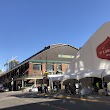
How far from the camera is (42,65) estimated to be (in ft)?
262

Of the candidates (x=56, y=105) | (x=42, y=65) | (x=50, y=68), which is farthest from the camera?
(x=50, y=68)

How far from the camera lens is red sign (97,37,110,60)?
34.0 meters

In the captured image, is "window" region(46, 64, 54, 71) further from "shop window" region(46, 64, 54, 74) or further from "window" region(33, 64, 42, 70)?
"window" region(33, 64, 42, 70)

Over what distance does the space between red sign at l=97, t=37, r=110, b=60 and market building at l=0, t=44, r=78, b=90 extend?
37.0 m

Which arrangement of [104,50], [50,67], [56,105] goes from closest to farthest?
[56,105]
[104,50]
[50,67]

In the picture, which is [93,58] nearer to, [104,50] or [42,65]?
[104,50]

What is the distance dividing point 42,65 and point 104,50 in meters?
46.7

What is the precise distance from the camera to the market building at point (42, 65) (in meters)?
76.9

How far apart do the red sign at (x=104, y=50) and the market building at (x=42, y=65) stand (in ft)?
121

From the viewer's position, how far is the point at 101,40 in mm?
35844

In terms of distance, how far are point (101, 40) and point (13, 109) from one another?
67.1 feet

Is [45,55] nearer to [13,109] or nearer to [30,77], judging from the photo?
[30,77]

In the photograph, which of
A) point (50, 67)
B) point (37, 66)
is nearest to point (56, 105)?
point (37, 66)

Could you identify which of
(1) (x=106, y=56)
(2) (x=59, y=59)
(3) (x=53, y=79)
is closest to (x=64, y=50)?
(2) (x=59, y=59)
